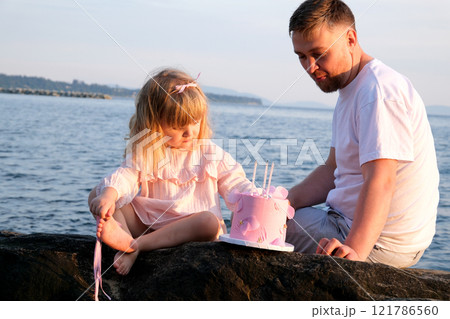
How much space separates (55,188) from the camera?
9.38 m

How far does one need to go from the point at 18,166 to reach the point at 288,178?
565 centimetres

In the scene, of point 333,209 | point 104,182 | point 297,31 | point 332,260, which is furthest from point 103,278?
point 297,31

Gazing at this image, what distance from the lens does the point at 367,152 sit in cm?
299

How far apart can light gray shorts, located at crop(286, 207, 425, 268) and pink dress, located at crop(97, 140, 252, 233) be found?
50 cm

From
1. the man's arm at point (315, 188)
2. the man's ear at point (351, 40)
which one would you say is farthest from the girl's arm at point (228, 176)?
the man's ear at point (351, 40)

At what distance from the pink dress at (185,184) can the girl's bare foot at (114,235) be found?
395 mm

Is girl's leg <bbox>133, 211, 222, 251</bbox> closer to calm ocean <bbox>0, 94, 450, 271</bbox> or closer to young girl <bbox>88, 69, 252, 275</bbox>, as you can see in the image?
young girl <bbox>88, 69, 252, 275</bbox>

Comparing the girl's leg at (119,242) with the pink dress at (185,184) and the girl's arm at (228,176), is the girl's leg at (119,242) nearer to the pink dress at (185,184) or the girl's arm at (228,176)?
the pink dress at (185,184)

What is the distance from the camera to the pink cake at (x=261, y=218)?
2.79 m

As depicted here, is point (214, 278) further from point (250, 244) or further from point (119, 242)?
point (119, 242)

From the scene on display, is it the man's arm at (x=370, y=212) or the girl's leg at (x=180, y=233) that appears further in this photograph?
the girl's leg at (x=180, y=233)

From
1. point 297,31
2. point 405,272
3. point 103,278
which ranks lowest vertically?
point 103,278

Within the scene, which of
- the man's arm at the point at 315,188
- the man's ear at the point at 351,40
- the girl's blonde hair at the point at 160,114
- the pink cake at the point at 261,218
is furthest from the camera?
the man's arm at the point at 315,188
